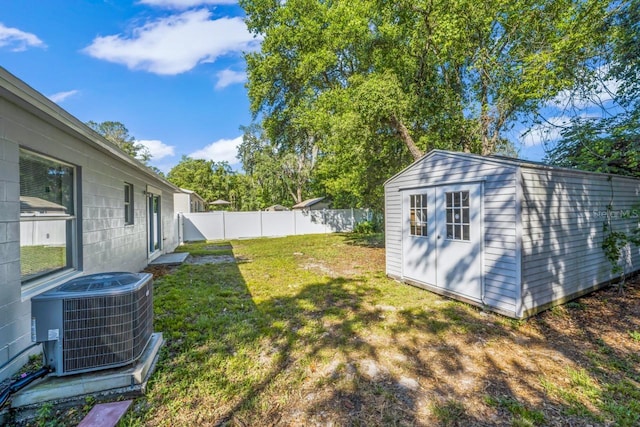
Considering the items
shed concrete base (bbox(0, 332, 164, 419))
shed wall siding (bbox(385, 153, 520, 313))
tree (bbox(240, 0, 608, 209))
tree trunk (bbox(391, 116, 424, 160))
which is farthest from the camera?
tree trunk (bbox(391, 116, 424, 160))

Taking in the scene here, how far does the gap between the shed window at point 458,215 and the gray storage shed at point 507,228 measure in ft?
0.05

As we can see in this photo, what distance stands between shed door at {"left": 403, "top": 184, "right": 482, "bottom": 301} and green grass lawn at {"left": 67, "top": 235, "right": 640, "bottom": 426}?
1.34ft

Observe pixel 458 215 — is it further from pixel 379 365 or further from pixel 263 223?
pixel 263 223

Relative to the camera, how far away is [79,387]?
7.66 feet

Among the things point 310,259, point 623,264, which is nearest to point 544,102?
point 623,264

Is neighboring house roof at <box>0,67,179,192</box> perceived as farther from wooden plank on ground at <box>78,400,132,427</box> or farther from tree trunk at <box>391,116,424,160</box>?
tree trunk at <box>391,116,424,160</box>

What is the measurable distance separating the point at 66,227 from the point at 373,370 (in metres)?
4.09

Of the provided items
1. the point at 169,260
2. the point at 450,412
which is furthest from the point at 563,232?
the point at 169,260

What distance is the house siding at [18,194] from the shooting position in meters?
2.55

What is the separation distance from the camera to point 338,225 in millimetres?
18875

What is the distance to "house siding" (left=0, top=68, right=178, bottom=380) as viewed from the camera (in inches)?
100

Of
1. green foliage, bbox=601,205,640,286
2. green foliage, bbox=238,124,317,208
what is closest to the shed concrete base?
green foliage, bbox=601,205,640,286

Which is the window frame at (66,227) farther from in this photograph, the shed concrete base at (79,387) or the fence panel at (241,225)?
the fence panel at (241,225)

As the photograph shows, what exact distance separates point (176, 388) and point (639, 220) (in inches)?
332
